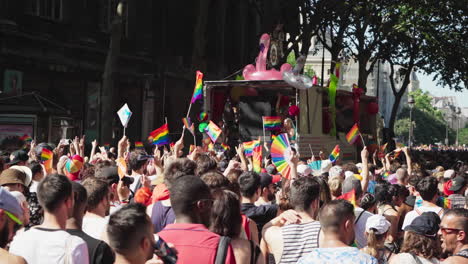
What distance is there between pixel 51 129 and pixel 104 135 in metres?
1.50

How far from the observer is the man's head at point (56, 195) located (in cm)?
432

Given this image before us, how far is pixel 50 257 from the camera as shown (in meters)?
4.09

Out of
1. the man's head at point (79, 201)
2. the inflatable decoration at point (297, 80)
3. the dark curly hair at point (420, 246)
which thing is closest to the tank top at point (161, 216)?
the man's head at point (79, 201)

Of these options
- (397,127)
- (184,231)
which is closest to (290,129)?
(184,231)

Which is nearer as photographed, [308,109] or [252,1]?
[308,109]

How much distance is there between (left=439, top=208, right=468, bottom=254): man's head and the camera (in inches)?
203

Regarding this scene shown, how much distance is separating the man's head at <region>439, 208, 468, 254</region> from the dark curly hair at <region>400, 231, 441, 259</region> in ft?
0.64

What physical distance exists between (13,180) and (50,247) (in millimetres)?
2109

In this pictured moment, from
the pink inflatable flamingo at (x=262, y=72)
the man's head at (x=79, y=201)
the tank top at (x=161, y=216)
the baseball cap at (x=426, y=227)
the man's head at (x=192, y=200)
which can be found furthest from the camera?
the pink inflatable flamingo at (x=262, y=72)

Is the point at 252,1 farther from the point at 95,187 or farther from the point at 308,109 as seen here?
the point at 95,187

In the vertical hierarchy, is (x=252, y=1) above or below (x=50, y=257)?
above

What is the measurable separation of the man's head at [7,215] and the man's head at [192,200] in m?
0.94

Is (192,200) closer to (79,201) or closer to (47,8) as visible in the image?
(79,201)

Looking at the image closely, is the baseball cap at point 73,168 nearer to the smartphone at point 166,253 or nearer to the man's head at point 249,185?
the man's head at point 249,185
